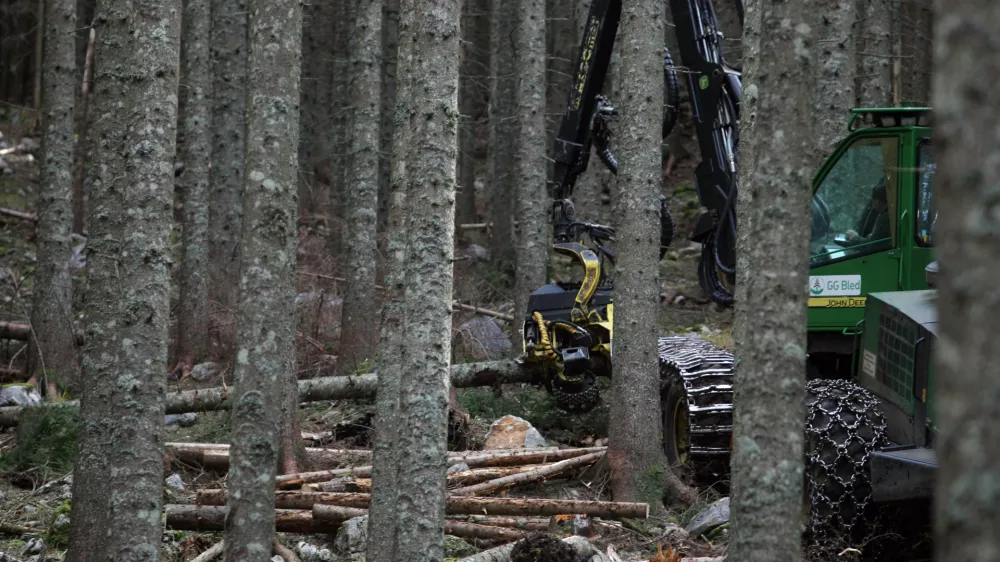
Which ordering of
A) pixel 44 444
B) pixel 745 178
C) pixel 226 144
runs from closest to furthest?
pixel 745 178
pixel 44 444
pixel 226 144

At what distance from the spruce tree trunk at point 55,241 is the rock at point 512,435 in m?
5.78

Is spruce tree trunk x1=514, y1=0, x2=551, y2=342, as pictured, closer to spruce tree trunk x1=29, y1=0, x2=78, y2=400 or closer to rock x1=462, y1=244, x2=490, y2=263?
spruce tree trunk x1=29, y1=0, x2=78, y2=400

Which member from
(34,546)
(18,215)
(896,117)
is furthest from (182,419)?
(18,215)

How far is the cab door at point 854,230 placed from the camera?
7.57m

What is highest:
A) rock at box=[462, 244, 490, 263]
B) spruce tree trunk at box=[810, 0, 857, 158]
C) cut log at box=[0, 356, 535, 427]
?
spruce tree trunk at box=[810, 0, 857, 158]

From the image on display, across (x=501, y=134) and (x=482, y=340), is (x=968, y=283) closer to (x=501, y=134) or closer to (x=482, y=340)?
(x=482, y=340)

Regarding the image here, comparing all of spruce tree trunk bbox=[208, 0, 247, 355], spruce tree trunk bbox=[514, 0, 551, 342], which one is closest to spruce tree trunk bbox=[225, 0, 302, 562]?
spruce tree trunk bbox=[514, 0, 551, 342]

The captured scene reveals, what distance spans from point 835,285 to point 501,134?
15.1 m

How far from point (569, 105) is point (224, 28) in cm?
746

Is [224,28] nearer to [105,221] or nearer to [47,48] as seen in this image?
[47,48]

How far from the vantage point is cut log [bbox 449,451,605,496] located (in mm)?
8500

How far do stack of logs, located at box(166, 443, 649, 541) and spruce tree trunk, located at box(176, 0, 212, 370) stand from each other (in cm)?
616

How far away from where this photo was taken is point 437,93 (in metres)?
6.12

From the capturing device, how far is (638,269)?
8641 mm
